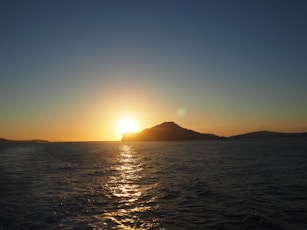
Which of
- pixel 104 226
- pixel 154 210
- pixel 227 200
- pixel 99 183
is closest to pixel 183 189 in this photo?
pixel 227 200

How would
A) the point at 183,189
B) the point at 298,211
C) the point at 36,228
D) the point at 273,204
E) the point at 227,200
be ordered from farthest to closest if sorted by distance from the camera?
the point at 183,189
the point at 227,200
the point at 273,204
the point at 298,211
the point at 36,228

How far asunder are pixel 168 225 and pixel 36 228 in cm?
892

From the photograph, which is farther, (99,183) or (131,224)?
(99,183)

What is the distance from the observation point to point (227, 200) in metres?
26.3

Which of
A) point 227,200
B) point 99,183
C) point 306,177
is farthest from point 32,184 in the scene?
point 306,177

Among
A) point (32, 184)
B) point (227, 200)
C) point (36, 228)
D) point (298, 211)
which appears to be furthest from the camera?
point (32, 184)

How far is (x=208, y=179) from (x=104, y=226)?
22.9 metres

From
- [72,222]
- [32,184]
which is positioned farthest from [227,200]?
[32,184]

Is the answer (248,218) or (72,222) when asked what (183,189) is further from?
(72,222)

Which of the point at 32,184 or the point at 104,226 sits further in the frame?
the point at 32,184

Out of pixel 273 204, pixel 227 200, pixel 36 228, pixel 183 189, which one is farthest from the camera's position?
pixel 183 189

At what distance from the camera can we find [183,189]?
106 ft

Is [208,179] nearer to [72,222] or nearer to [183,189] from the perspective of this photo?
[183,189]

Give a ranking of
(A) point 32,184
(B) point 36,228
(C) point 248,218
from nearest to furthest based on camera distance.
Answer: (B) point 36,228 < (C) point 248,218 < (A) point 32,184
